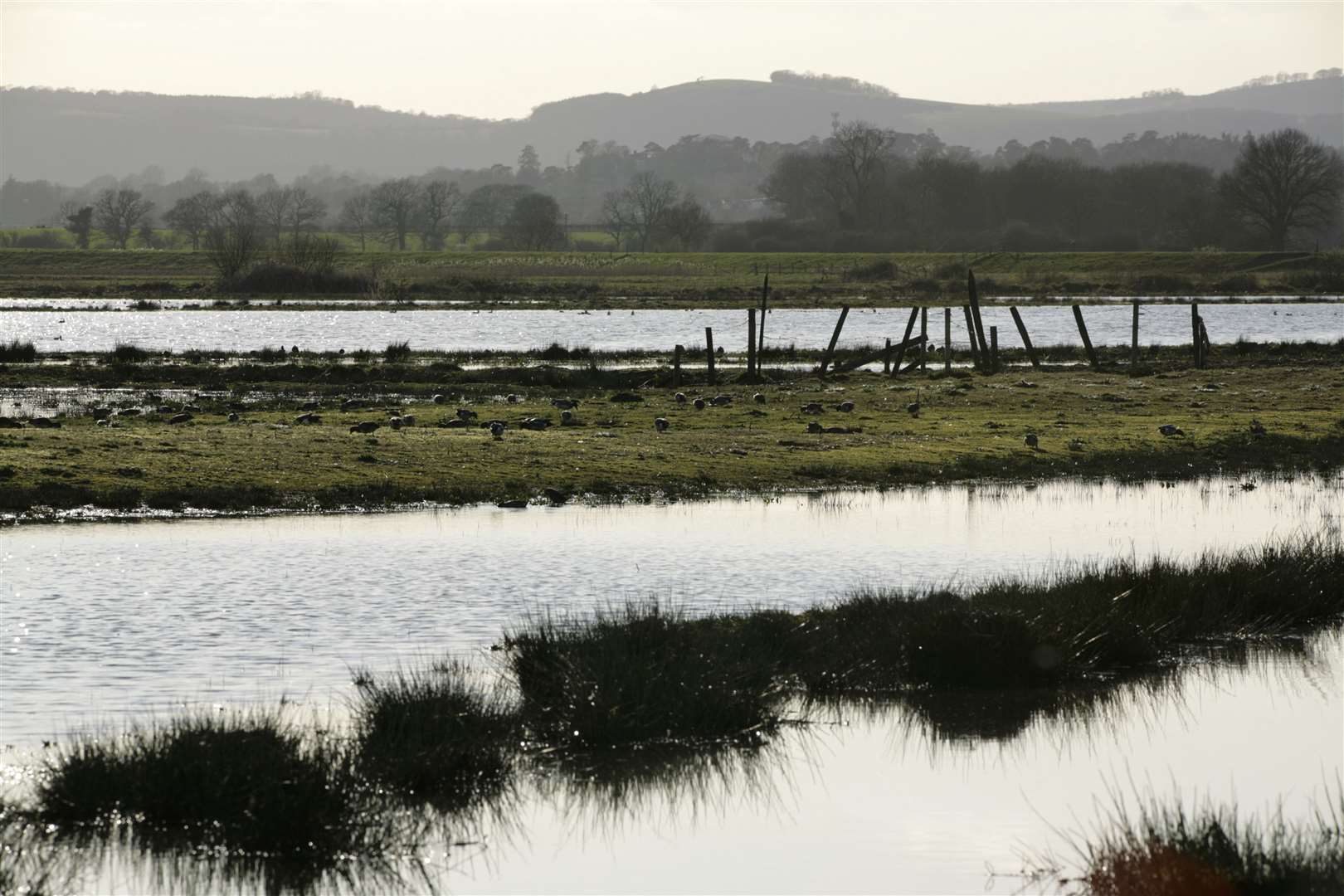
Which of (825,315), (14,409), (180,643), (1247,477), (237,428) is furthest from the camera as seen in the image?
(825,315)

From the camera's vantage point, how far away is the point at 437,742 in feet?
41.5

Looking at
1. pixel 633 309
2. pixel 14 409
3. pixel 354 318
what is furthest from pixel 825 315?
pixel 14 409

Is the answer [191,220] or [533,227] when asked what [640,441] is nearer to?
[533,227]

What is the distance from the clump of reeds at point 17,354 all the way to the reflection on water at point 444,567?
3223cm

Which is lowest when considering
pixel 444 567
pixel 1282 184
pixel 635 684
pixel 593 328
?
pixel 444 567

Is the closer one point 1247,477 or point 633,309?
point 1247,477

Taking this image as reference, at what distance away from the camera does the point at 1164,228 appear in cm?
16112

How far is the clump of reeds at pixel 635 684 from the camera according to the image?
1364cm

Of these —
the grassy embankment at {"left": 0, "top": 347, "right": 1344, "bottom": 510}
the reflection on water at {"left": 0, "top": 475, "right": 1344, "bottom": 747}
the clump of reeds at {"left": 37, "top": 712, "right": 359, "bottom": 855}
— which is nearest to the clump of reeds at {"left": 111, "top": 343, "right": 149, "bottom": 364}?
the grassy embankment at {"left": 0, "top": 347, "right": 1344, "bottom": 510}

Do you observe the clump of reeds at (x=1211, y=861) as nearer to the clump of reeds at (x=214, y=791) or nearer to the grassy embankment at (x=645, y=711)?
the grassy embankment at (x=645, y=711)

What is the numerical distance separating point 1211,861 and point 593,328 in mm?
76456

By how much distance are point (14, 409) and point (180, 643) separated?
80.7 ft

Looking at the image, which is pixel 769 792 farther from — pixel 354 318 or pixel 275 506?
pixel 354 318

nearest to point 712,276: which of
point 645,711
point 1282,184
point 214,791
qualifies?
point 1282,184
